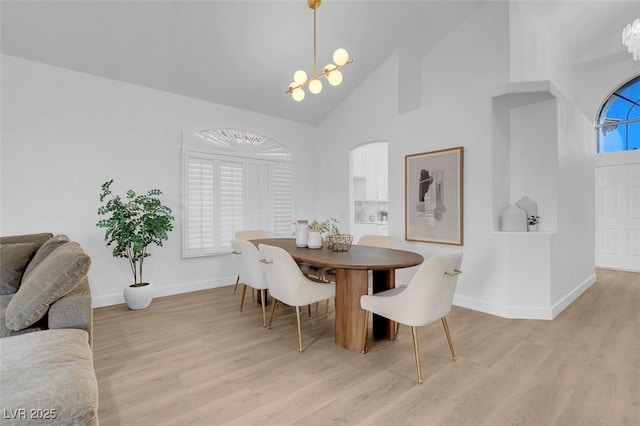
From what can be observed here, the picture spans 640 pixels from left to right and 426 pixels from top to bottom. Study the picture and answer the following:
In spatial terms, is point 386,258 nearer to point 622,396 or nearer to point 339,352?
point 339,352

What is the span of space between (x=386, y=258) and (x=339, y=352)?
2.82ft

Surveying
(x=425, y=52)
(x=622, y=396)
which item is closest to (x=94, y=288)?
(x=622, y=396)

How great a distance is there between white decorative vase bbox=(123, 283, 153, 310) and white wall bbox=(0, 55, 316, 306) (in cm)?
39

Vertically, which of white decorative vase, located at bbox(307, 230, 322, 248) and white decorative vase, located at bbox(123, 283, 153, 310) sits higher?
white decorative vase, located at bbox(307, 230, 322, 248)

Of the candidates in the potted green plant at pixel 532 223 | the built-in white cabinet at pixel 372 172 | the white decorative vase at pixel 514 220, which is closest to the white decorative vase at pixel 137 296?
the white decorative vase at pixel 514 220

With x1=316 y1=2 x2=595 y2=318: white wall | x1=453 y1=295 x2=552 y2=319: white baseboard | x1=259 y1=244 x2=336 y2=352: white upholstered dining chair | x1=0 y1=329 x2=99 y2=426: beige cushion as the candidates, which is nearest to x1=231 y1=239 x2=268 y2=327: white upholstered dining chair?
x1=259 y1=244 x2=336 y2=352: white upholstered dining chair

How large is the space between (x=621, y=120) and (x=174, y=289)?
8246 millimetres

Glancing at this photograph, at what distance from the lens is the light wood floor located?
185 cm

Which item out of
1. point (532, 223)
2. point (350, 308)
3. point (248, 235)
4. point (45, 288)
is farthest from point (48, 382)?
point (532, 223)

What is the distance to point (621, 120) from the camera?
6.02 m

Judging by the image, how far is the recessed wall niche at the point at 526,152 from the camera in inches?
144

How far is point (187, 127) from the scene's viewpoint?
449 centimetres

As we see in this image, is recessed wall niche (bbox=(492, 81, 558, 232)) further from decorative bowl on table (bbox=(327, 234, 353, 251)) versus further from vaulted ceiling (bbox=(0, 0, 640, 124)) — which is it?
decorative bowl on table (bbox=(327, 234, 353, 251))

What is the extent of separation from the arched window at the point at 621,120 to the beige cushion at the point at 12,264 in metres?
8.75
